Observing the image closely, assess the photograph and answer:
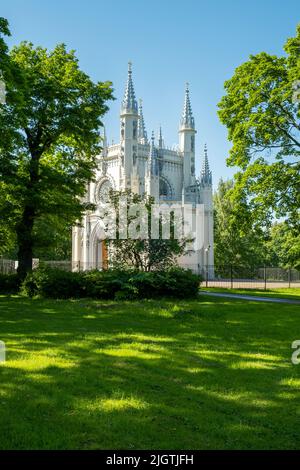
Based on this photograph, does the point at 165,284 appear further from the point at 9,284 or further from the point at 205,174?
the point at 205,174

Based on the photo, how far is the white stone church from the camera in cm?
5228

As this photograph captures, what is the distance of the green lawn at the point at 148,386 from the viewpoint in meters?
4.78

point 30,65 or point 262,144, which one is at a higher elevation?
point 30,65

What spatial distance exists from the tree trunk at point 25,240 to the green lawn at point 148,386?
9.97 metres

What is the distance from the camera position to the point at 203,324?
12.4m

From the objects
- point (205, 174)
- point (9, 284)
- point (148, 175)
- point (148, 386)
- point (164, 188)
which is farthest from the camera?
point (164, 188)

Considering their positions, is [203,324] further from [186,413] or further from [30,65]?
[30,65]

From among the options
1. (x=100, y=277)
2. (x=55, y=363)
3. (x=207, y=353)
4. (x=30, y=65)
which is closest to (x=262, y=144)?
(x=100, y=277)

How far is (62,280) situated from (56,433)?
1464cm

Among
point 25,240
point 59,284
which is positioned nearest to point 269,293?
point 59,284

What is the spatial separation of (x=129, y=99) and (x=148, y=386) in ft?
166

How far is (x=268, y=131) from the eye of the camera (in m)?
21.9

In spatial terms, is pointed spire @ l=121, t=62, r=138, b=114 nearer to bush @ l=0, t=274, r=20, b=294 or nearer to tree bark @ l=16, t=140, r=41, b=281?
tree bark @ l=16, t=140, r=41, b=281

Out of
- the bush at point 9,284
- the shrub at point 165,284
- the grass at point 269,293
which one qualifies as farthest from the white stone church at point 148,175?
the shrub at point 165,284
